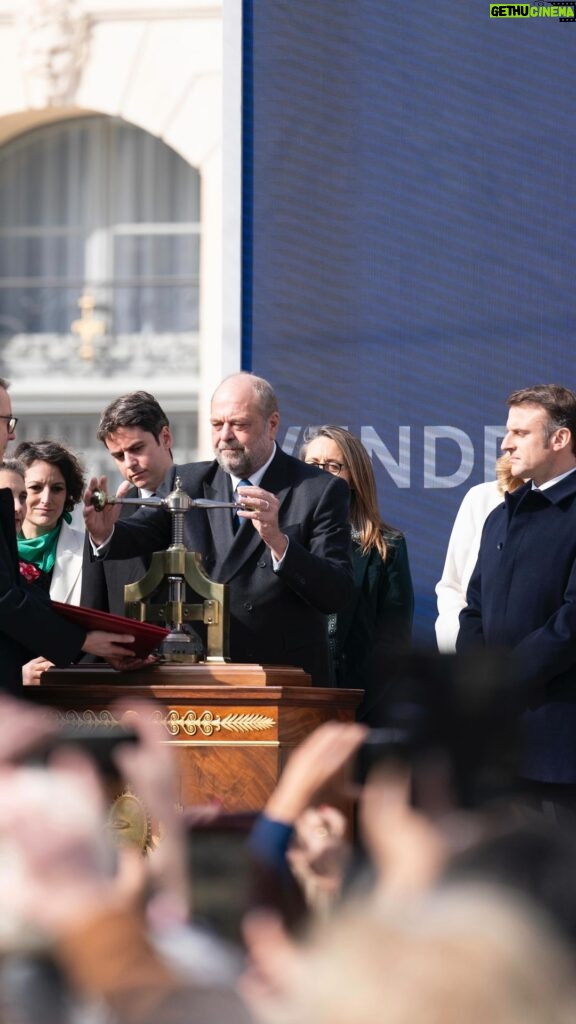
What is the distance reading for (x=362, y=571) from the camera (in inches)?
191

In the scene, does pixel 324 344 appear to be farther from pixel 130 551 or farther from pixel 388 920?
pixel 388 920

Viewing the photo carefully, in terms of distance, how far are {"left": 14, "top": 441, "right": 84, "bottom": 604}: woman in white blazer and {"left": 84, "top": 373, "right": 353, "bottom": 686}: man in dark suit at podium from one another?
724 millimetres

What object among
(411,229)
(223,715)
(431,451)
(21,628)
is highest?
(411,229)

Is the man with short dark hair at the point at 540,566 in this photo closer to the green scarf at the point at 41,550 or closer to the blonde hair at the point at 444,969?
the green scarf at the point at 41,550

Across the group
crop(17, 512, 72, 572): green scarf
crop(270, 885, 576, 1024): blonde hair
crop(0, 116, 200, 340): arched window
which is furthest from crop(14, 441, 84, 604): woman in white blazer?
crop(0, 116, 200, 340): arched window

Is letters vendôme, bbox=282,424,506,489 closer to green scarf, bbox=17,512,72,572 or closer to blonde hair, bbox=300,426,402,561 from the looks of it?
blonde hair, bbox=300,426,402,561

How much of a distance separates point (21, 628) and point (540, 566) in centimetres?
117

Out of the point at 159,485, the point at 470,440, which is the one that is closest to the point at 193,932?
the point at 159,485

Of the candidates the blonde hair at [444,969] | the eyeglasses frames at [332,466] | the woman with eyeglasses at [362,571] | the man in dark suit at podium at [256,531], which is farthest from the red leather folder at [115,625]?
the blonde hair at [444,969]

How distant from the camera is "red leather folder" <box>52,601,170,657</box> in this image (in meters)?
3.71

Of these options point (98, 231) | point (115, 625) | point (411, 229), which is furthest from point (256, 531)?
point (98, 231)

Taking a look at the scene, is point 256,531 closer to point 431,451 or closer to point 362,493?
point 362,493

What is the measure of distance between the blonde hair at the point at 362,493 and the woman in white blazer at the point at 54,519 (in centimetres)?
64

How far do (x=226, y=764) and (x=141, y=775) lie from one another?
187 cm
